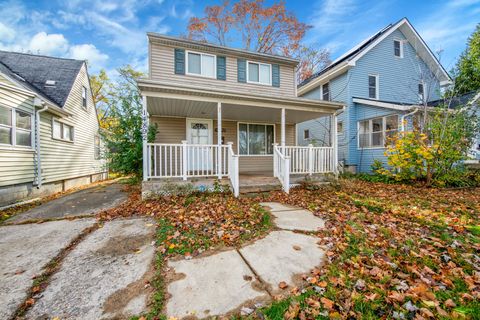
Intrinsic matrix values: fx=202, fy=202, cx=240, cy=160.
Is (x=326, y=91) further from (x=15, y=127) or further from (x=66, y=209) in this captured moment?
(x=15, y=127)

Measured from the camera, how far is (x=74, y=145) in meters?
10.1

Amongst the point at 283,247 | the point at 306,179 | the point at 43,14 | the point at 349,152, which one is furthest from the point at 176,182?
the point at 43,14

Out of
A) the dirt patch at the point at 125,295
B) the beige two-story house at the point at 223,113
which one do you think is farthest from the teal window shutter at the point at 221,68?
the dirt patch at the point at 125,295

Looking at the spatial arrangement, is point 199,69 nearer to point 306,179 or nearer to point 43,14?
point 306,179

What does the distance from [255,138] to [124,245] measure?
7.43m

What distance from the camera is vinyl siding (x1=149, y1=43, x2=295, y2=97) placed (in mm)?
8305

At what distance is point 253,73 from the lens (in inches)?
384

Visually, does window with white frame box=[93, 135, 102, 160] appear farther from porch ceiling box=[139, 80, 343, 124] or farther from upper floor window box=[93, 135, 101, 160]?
porch ceiling box=[139, 80, 343, 124]

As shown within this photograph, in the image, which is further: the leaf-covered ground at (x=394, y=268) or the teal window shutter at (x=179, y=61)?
the teal window shutter at (x=179, y=61)

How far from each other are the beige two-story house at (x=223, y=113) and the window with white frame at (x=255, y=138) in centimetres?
5

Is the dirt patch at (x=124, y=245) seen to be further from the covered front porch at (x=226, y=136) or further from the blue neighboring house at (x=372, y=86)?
the blue neighboring house at (x=372, y=86)

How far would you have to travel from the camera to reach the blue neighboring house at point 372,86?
10.9 m

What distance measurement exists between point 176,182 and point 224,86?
A: 5.29 m

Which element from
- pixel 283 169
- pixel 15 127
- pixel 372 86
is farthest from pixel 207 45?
pixel 372 86
